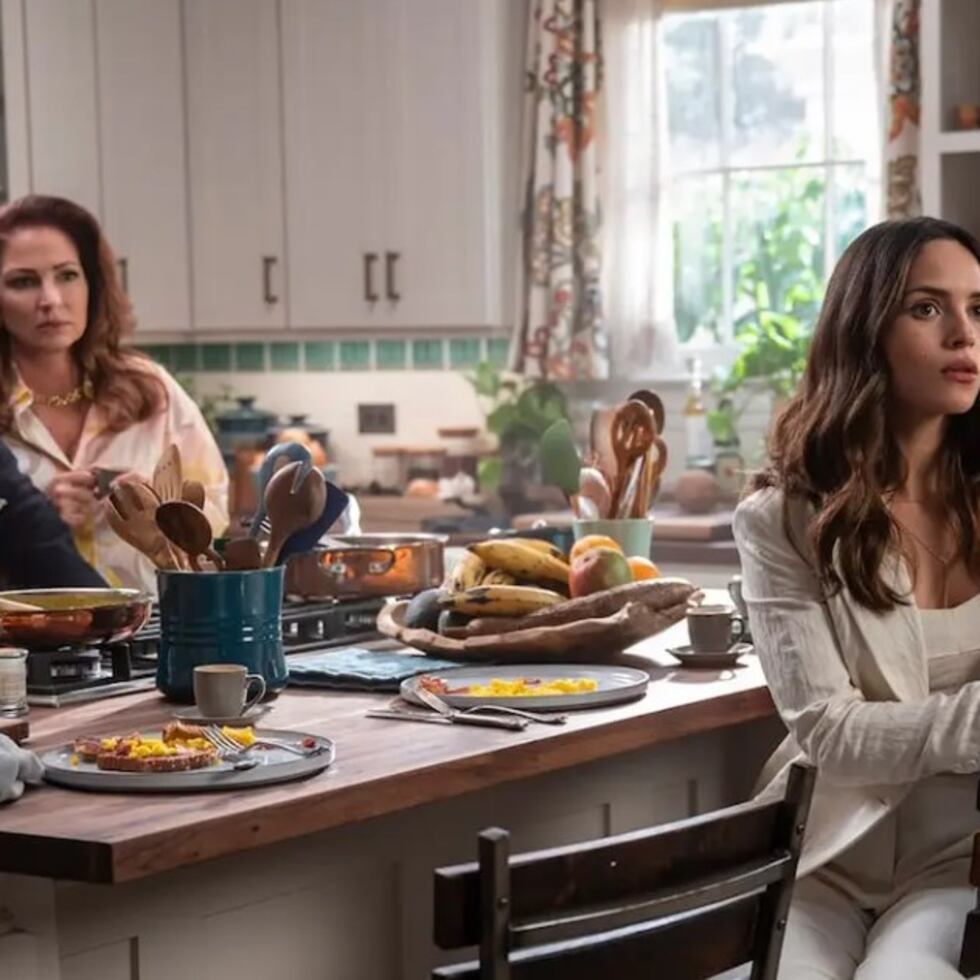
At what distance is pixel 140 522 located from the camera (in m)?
2.83

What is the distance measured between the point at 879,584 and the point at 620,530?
889mm

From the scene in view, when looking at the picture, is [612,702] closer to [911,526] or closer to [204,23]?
[911,526]

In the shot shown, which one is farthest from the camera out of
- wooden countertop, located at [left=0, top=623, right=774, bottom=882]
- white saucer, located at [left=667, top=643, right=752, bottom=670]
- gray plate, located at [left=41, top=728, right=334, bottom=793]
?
white saucer, located at [left=667, top=643, right=752, bottom=670]

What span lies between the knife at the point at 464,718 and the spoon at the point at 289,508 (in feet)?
0.90

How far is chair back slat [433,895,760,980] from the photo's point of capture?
1959 mm

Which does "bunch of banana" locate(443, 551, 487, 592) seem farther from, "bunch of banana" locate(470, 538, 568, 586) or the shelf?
the shelf

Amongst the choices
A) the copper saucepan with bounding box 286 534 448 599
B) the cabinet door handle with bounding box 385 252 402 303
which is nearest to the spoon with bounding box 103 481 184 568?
the copper saucepan with bounding box 286 534 448 599

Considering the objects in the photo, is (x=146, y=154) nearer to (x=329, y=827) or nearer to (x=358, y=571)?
(x=358, y=571)

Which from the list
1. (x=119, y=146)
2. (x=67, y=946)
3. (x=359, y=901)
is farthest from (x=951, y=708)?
(x=119, y=146)

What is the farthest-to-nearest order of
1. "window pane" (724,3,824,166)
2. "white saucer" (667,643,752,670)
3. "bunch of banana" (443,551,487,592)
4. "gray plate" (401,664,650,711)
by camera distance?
"window pane" (724,3,824,166) → "bunch of banana" (443,551,487,592) → "white saucer" (667,643,752,670) → "gray plate" (401,664,650,711)

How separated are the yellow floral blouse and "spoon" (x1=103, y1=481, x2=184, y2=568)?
1066mm

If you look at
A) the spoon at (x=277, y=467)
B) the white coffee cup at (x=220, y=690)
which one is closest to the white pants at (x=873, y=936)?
the white coffee cup at (x=220, y=690)

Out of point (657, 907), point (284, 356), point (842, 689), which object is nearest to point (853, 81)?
point (284, 356)

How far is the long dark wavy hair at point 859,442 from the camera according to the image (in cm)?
270
